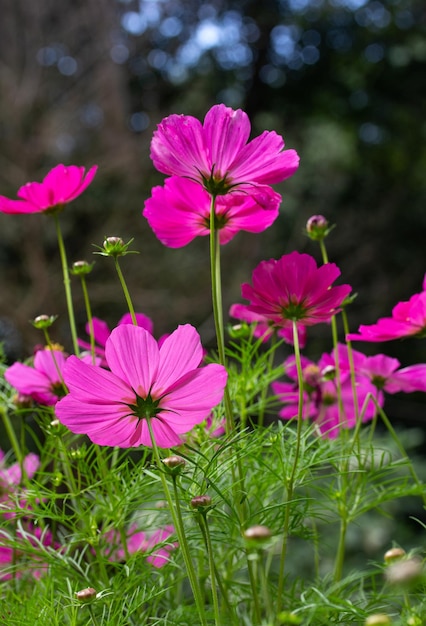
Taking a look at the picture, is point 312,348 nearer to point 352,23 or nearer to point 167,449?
point 352,23

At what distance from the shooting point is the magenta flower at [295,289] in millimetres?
319

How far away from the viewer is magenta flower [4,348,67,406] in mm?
397

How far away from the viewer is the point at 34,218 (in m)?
2.85

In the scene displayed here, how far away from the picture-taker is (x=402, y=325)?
13.8 inches

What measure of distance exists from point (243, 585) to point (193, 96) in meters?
3.85

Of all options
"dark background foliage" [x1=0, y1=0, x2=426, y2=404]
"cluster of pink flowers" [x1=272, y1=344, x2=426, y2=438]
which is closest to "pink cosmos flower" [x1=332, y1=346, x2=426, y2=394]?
"cluster of pink flowers" [x1=272, y1=344, x2=426, y2=438]

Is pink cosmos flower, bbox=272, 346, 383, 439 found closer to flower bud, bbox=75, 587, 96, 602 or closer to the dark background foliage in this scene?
flower bud, bbox=75, 587, 96, 602

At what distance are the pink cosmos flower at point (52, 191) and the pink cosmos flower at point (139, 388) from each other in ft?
0.48

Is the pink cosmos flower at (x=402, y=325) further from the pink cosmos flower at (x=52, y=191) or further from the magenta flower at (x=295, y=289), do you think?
the pink cosmos flower at (x=52, y=191)

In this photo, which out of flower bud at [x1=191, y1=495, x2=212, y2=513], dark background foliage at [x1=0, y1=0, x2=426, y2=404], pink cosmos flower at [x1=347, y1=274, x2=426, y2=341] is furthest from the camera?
dark background foliage at [x1=0, y1=0, x2=426, y2=404]

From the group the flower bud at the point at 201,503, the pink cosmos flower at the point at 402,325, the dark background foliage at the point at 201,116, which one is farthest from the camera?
the dark background foliage at the point at 201,116

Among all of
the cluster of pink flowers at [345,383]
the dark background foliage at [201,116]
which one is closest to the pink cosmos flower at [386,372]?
the cluster of pink flowers at [345,383]

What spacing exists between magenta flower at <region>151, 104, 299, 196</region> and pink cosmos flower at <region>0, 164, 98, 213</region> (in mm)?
90

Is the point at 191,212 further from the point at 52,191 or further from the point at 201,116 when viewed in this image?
the point at 201,116
